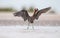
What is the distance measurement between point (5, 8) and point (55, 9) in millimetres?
686

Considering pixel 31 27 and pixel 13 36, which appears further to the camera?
pixel 31 27

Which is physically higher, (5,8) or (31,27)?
(31,27)

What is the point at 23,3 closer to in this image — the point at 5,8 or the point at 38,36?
the point at 5,8

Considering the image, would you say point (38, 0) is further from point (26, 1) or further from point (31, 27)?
point (31, 27)

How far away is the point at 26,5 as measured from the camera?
285 centimetres

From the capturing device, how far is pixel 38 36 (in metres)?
1.25

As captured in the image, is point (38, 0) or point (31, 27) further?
point (38, 0)

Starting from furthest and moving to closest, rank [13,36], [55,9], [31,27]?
[55,9] < [31,27] < [13,36]

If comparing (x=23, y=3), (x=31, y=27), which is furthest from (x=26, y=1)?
(x=31, y=27)

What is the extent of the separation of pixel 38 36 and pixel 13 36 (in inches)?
5.9

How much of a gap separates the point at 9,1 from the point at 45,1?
20.4 inches

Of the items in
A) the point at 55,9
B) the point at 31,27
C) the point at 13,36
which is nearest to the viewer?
the point at 13,36

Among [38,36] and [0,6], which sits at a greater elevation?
[38,36]

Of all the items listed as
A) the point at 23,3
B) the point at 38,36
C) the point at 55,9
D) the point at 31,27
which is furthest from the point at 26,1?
the point at 38,36
